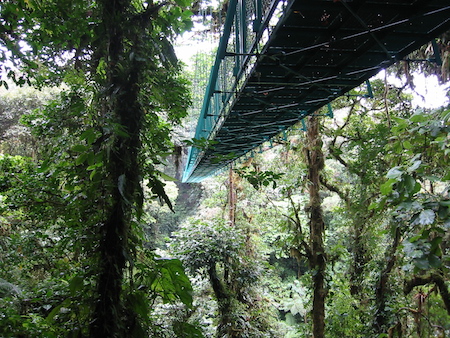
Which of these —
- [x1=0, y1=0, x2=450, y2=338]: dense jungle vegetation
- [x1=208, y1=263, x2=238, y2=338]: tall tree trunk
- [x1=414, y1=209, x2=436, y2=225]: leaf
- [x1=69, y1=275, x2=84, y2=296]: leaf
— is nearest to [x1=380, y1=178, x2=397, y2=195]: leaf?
[x1=0, y1=0, x2=450, y2=338]: dense jungle vegetation

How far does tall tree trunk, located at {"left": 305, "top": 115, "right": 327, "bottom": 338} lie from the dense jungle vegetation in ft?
0.05

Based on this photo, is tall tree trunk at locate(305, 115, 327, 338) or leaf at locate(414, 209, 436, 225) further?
tall tree trunk at locate(305, 115, 327, 338)

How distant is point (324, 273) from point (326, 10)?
3092 mm

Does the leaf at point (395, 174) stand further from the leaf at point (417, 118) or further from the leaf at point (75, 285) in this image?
the leaf at point (75, 285)

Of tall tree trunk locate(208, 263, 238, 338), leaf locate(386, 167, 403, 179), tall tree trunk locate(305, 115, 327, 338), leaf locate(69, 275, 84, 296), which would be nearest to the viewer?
leaf locate(69, 275, 84, 296)

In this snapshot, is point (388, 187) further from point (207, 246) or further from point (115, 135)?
point (207, 246)

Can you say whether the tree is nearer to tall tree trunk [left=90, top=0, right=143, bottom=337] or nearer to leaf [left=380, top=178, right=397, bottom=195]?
tall tree trunk [left=90, top=0, right=143, bottom=337]

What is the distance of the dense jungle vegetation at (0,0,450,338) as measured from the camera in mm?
890

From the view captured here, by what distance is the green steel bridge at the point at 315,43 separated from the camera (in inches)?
47.8

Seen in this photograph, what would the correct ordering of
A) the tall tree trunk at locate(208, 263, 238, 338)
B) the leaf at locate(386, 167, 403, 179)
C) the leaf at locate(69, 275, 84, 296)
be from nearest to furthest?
the leaf at locate(69, 275, 84, 296)
the leaf at locate(386, 167, 403, 179)
the tall tree trunk at locate(208, 263, 238, 338)

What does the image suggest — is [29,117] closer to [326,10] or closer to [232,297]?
[326,10]

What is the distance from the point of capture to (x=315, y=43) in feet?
4.77

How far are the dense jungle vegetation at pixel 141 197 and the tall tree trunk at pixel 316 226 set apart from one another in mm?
17

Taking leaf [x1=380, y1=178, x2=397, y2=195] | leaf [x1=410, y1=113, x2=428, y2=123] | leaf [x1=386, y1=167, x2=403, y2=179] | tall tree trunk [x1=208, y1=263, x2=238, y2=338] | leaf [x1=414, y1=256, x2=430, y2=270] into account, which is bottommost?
tall tree trunk [x1=208, y1=263, x2=238, y2=338]
